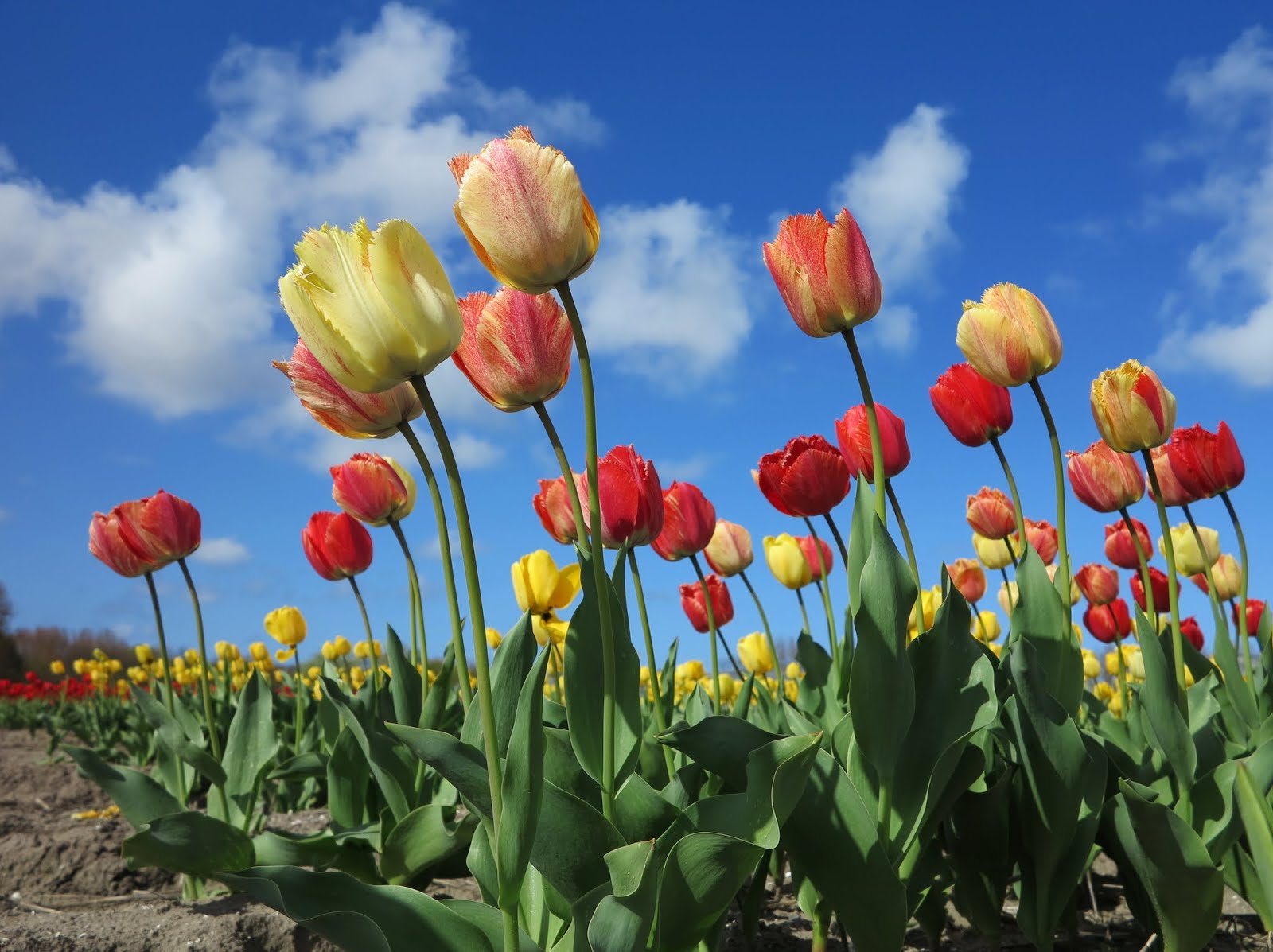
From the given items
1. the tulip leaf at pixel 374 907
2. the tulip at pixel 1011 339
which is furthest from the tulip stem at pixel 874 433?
the tulip leaf at pixel 374 907

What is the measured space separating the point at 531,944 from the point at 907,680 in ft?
2.40

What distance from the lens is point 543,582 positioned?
2539 mm

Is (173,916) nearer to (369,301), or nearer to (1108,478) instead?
(369,301)

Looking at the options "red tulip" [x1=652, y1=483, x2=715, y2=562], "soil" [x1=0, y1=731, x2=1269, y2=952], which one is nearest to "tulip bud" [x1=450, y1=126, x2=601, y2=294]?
"red tulip" [x1=652, y1=483, x2=715, y2=562]

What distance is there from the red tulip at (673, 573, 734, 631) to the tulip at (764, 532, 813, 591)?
12.2 inches

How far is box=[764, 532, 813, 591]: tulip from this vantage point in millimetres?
3273

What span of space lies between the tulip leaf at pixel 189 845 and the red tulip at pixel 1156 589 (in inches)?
112

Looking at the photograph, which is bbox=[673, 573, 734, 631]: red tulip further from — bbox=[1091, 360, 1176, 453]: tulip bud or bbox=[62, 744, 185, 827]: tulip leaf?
bbox=[62, 744, 185, 827]: tulip leaf

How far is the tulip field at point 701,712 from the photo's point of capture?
138 cm

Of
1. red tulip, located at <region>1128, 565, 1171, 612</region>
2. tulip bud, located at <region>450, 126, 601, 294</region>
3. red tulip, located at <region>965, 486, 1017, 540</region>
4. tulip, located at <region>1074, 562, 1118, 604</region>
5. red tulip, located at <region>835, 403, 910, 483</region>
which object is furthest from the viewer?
tulip, located at <region>1074, 562, 1118, 604</region>

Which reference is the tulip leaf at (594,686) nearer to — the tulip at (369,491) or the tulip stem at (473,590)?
the tulip stem at (473,590)

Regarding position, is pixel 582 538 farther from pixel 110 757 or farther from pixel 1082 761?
pixel 110 757

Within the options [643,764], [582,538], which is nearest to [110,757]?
[643,764]

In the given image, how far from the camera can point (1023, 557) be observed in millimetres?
2127
